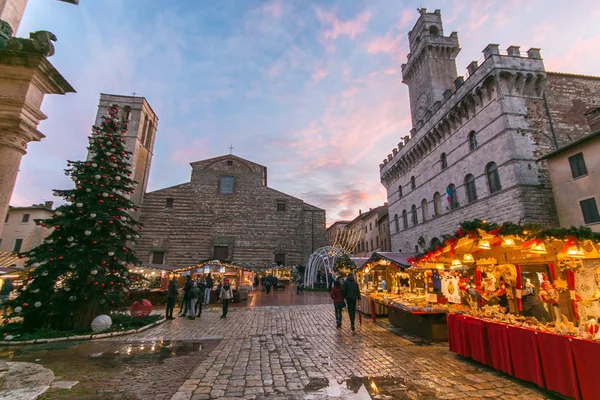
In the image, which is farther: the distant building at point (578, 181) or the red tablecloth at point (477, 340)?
the distant building at point (578, 181)

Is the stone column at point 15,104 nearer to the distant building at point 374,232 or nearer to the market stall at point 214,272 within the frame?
the market stall at point 214,272

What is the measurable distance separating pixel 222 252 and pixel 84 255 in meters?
20.0

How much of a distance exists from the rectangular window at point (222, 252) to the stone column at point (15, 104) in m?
25.1

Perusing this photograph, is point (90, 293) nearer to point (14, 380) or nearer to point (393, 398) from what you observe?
point (14, 380)

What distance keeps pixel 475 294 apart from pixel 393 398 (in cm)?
418

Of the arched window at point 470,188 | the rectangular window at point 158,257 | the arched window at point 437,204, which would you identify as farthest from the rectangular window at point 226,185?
the arched window at point 470,188

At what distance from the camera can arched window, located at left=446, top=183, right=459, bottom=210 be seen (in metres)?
17.5

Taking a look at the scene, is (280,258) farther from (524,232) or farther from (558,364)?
(558,364)

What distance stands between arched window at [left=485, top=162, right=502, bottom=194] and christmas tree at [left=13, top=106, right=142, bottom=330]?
16.8 metres

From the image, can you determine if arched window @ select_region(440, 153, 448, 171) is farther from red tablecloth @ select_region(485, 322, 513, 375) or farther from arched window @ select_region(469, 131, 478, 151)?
red tablecloth @ select_region(485, 322, 513, 375)

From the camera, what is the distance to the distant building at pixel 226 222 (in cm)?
2714

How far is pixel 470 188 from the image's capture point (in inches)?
643

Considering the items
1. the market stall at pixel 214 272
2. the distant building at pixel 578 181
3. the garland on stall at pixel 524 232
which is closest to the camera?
the garland on stall at pixel 524 232

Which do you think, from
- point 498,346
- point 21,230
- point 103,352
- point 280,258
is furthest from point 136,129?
point 498,346
